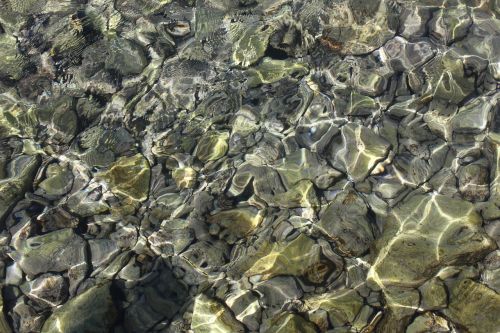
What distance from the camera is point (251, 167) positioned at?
4.97m

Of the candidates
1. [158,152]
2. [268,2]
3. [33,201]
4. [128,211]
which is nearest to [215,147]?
[158,152]

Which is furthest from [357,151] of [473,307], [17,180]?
[17,180]

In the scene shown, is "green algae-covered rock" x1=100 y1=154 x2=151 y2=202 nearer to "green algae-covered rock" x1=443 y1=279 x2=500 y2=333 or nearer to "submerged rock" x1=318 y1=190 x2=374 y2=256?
"submerged rock" x1=318 y1=190 x2=374 y2=256

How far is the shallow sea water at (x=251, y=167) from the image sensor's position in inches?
161

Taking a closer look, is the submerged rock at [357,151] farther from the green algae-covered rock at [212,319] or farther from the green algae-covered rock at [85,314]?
the green algae-covered rock at [85,314]

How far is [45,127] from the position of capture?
5543 millimetres

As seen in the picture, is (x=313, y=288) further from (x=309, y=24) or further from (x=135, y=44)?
(x=135, y=44)

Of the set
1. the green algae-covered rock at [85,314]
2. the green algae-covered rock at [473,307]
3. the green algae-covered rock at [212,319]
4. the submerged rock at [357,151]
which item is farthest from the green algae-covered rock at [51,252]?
the green algae-covered rock at [473,307]

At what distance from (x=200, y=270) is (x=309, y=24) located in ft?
11.8

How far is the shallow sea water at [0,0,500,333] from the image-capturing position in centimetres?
410

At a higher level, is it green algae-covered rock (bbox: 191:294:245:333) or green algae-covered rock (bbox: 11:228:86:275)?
green algae-covered rock (bbox: 11:228:86:275)

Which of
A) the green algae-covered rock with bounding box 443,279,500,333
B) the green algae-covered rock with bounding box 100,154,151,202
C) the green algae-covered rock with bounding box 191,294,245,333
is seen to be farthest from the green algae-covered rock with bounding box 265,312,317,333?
the green algae-covered rock with bounding box 100,154,151,202

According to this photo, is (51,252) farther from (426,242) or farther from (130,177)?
(426,242)

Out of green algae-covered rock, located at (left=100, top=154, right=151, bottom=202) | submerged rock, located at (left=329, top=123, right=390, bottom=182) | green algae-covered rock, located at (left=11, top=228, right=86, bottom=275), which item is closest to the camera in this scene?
green algae-covered rock, located at (left=11, top=228, right=86, bottom=275)
